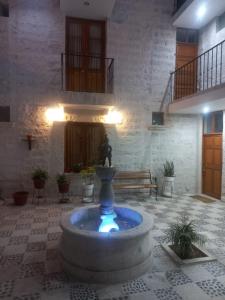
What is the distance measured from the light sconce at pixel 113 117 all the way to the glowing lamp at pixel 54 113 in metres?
1.32

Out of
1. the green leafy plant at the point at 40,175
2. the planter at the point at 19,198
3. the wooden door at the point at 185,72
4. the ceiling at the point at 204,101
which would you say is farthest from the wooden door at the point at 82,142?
the wooden door at the point at 185,72

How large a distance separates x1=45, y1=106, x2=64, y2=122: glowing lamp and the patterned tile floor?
294 cm

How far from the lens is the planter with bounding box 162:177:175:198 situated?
7094mm

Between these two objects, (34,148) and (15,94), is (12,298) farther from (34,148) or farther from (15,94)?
(15,94)

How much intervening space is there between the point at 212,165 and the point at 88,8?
572 centimetres

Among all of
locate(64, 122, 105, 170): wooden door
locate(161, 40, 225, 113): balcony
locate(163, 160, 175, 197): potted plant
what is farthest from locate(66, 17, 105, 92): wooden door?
locate(163, 160, 175, 197): potted plant

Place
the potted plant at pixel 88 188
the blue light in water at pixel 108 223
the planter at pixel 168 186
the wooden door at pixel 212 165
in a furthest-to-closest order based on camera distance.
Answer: the planter at pixel 168 186
the wooden door at pixel 212 165
the potted plant at pixel 88 188
the blue light in water at pixel 108 223

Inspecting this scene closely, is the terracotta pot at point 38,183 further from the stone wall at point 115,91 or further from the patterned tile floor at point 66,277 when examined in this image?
the patterned tile floor at point 66,277

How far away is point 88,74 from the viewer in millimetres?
7160

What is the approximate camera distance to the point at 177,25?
7422mm

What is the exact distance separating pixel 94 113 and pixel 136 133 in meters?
1.40

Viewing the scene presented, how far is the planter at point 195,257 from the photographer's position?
3111 mm

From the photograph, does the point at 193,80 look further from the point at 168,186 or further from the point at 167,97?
the point at 168,186

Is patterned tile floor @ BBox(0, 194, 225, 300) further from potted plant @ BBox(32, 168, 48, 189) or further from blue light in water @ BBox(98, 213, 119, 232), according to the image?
potted plant @ BBox(32, 168, 48, 189)
